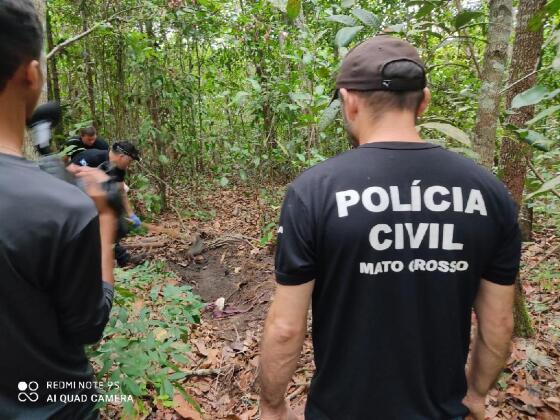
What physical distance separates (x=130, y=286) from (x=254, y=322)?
1.46 meters

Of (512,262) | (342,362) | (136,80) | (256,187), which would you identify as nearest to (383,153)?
(512,262)

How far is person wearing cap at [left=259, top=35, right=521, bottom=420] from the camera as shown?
121cm

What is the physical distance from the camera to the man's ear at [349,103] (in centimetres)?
133

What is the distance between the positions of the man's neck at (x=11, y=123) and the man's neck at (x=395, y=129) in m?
1.06

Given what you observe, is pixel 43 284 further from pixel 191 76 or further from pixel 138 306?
pixel 191 76

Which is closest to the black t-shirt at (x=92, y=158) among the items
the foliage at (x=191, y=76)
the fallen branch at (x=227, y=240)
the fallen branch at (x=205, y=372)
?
the foliage at (x=191, y=76)

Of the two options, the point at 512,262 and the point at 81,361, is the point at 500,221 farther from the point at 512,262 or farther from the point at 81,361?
the point at 81,361

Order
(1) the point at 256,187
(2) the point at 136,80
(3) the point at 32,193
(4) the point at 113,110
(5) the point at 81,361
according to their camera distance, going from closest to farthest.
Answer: (3) the point at 32,193 → (5) the point at 81,361 → (1) the point at 256,187 → (2) the point at 136,80 → (4) the point at 113,110

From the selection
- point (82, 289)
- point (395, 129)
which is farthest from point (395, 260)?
point (82, 289)

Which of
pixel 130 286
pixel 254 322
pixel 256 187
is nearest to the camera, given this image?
pixel 130 286

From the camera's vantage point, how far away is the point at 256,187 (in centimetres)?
654

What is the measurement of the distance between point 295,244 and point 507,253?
0.71 meters

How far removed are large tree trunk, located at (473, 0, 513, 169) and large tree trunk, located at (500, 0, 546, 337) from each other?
1.15ft

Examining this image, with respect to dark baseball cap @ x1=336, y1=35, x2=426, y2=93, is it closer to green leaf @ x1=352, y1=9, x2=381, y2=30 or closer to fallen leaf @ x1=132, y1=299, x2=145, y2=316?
green leaf @ x1=352, y1=9, x2=381, y2=30
